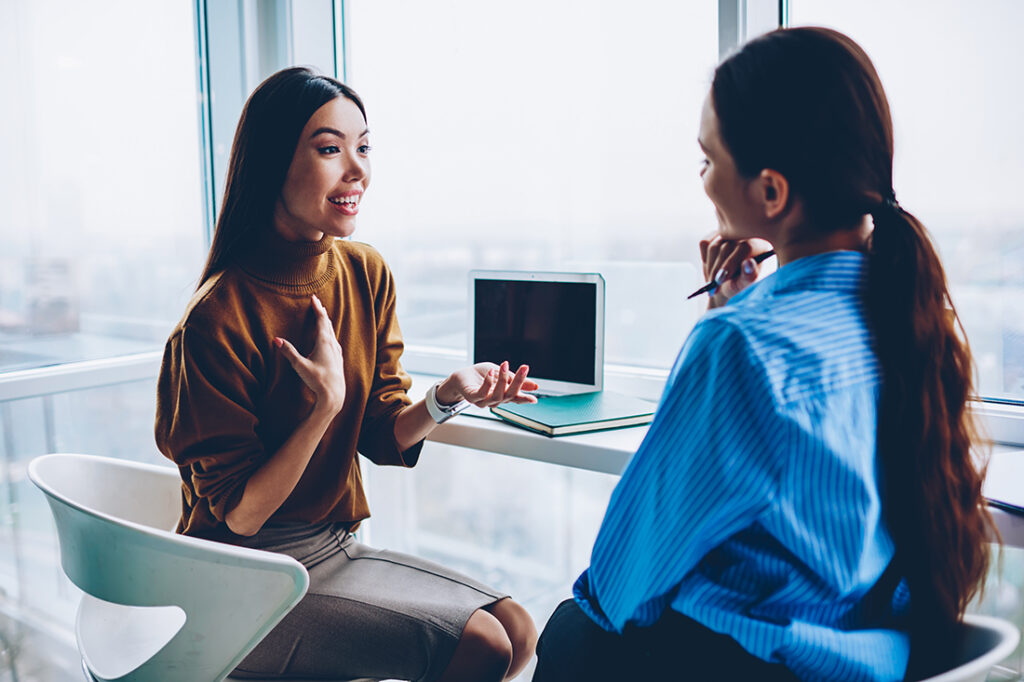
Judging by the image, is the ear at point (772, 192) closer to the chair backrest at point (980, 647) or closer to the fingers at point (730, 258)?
the fingers at point (730, 258)

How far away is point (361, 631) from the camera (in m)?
1.03

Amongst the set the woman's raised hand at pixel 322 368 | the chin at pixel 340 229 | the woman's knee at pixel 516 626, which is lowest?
the woman's knee at pixel 516 626

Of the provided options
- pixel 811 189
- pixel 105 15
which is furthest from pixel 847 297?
pixel 105 15

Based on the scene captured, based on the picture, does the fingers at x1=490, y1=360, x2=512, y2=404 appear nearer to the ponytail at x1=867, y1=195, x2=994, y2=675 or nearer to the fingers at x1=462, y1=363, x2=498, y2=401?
the fingers at x1=462, y1=363, x2=498, y2=401

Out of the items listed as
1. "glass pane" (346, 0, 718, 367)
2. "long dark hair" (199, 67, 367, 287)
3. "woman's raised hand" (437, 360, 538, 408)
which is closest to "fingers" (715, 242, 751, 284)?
"woman's raised hand" (437, 360, 538, 408)

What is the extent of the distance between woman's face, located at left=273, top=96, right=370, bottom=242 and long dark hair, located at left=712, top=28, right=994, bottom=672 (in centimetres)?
66

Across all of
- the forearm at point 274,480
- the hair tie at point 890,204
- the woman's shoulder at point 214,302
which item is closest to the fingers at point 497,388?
the forearm at point 274,480

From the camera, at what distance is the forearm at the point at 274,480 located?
1.05m

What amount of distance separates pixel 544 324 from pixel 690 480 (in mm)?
916

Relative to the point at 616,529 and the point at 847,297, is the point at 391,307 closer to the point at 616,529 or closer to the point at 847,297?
the point at 616,529

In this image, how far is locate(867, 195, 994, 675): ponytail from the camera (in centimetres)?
72

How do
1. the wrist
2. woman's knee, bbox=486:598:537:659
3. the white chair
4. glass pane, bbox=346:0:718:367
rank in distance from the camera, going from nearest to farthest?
the white chair
woman's knee, bbox=486:598:537:659
the wrist
glass pane, bbox=346:0:718:367

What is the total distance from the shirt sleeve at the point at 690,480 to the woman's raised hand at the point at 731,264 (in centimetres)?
39

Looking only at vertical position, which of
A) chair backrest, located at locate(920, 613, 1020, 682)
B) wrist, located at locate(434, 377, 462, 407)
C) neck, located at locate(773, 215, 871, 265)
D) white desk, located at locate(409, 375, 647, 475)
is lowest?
chair backrest, located at locate(920, 613, 1020, 682)
